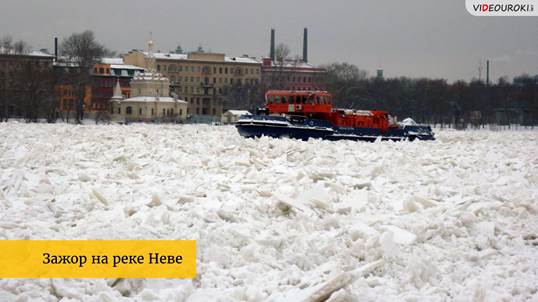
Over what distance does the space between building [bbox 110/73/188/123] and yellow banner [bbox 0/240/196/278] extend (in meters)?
98.9

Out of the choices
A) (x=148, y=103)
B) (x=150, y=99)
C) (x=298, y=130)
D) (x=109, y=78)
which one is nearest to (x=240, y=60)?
(x=109, y=78)

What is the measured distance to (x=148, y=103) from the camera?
364ft

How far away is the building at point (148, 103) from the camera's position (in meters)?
111

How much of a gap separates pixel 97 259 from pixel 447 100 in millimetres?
95608

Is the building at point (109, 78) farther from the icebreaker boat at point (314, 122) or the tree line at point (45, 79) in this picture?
the icebreaker boat at point (314, 122)

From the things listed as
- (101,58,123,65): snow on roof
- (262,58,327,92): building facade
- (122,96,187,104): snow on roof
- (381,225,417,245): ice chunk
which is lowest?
(381,225,417,245): ice chunk

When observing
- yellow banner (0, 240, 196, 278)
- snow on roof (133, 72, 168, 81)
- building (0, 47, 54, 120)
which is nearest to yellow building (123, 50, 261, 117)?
snow on roof (133, 72, 168, 81)

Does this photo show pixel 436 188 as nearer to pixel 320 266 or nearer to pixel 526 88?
pixel 320 266

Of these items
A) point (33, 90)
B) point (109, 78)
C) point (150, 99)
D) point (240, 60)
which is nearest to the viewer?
point (33, 90)

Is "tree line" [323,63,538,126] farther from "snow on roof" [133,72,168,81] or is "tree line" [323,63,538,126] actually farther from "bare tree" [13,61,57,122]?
"bare tree" [13,61,57,122]

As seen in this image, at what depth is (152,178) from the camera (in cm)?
1554

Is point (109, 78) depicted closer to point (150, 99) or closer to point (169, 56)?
point (169, 56)

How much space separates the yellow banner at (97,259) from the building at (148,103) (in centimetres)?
9888

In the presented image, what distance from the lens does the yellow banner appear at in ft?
28.5
